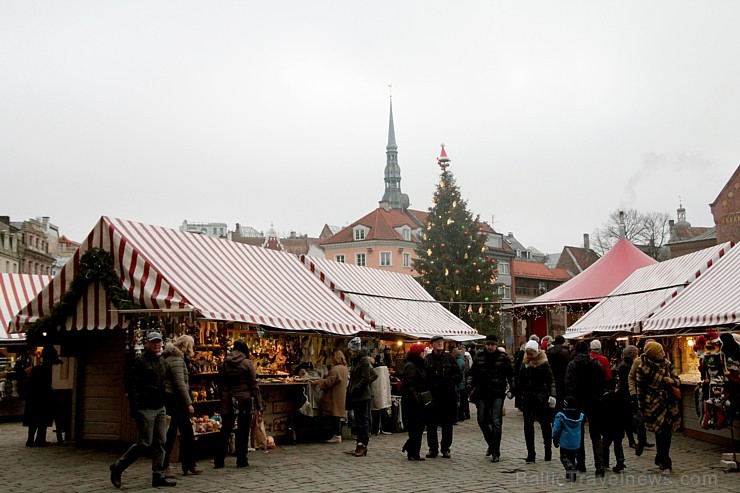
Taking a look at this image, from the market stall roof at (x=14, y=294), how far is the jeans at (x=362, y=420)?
996 centimetres

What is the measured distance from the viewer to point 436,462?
11.1 metres

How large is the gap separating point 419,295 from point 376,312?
4.80 m

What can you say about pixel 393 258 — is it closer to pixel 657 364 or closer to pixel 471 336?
pixel 471 336

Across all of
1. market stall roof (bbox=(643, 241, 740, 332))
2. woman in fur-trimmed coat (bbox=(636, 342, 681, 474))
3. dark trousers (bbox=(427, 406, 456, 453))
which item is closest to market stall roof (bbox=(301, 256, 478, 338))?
Result: dark trousers (bbox=(427, 406, 456, 453))

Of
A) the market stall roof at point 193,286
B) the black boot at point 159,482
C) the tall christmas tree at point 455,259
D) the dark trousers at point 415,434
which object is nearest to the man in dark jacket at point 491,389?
the dark trousers at point 415,434

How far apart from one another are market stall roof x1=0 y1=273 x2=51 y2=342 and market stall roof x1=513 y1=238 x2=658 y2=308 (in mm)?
14074

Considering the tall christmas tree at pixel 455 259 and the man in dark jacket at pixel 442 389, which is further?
the tall christmas tree at pixel 455 259

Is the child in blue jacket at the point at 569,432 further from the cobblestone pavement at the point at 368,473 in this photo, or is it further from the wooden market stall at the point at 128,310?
the wooden market stall at the point at 128,310

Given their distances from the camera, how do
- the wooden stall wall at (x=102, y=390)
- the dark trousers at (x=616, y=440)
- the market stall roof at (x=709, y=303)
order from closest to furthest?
the dark trousers at (x=616, y=440) → the wooden stall wall at (x=102, y=390) → the market stall roof at (x=709, y=303)

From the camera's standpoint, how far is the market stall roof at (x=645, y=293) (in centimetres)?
1752

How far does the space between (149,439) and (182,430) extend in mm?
943

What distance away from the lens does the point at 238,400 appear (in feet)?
34.7

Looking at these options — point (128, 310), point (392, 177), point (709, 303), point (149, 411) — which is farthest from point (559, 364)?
point (392, 177)

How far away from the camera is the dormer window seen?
221ft
